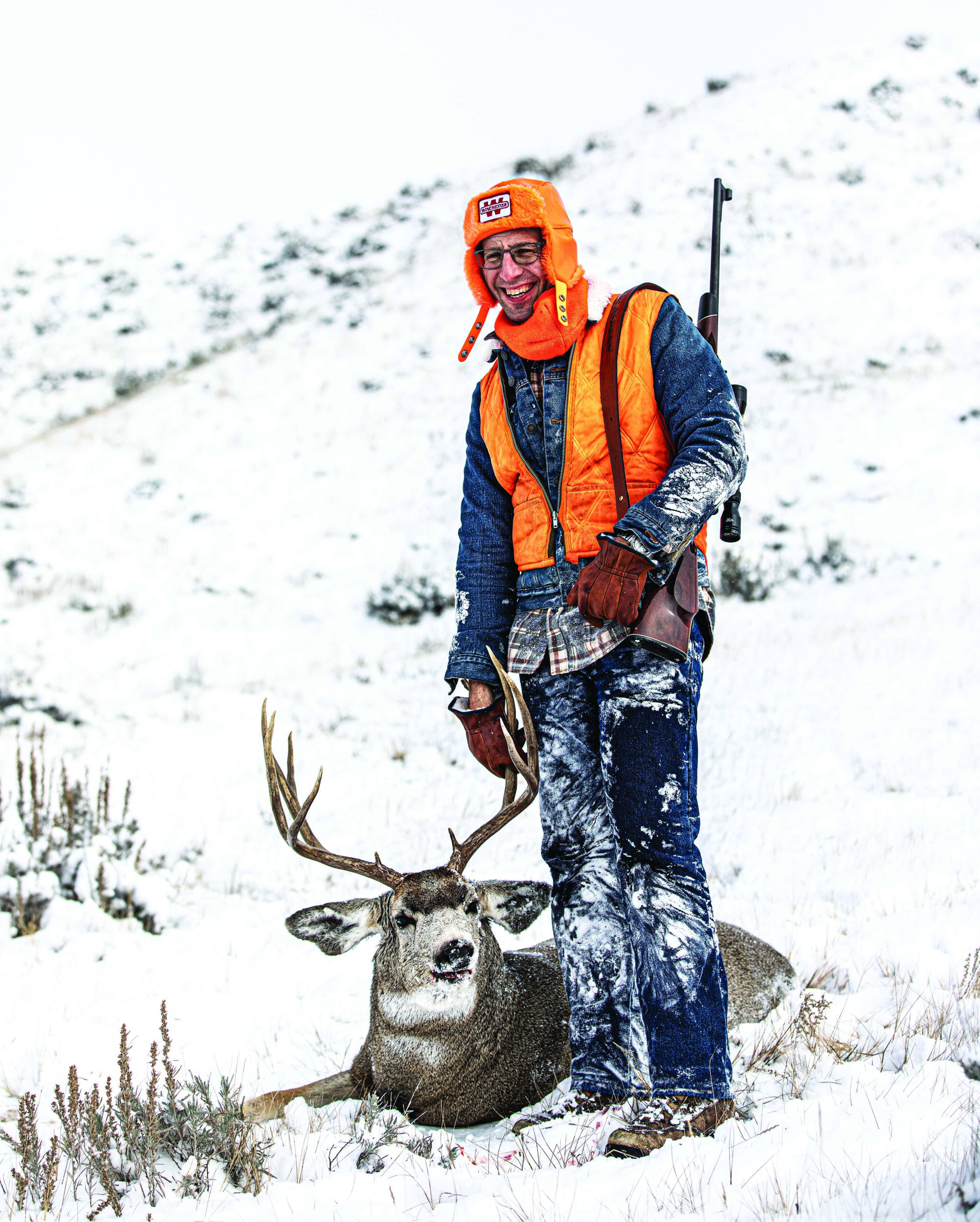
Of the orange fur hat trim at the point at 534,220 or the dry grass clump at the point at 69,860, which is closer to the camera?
the orange fur hat trim at the point at 534,220

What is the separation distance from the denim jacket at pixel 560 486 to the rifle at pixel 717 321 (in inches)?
10.8

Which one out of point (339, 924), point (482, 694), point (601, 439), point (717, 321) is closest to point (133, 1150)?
point (339, 924)

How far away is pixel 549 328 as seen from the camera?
3076 millimetres

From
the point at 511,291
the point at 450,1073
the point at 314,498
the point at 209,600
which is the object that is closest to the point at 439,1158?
the point at 450,1073

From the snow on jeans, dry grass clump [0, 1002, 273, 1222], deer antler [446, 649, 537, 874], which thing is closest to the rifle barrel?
the snow on jeans

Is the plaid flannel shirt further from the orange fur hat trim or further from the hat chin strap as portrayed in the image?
the orange fur hat trim

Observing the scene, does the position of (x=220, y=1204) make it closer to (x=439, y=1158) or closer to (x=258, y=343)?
(x=439, y=1158)

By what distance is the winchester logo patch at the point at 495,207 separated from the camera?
3164 mm

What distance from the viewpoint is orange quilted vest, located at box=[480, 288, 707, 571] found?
2984mm

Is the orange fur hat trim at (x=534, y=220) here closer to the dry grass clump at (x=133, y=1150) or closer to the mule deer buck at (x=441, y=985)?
the mule deer buck at (x=441, y=985)

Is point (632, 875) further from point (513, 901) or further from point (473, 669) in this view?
point (473, 669)

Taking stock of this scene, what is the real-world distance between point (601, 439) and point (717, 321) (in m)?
1.32

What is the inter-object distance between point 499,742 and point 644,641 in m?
0.78

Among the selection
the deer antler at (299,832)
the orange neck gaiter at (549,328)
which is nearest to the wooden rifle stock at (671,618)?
the orange neck gaiter at (549,328)
